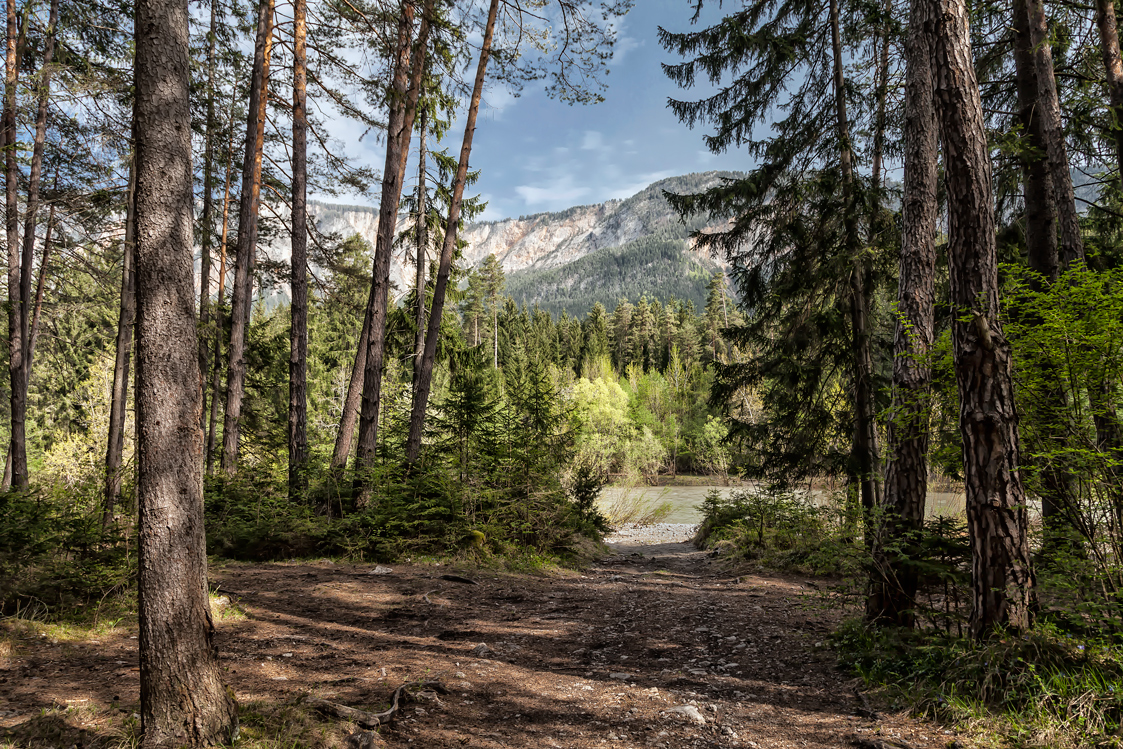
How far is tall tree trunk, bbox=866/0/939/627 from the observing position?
3.82m

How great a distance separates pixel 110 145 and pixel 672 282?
557ft

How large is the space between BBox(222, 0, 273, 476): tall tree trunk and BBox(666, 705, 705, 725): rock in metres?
8.93

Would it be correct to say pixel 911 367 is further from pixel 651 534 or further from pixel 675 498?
pixel 675 498

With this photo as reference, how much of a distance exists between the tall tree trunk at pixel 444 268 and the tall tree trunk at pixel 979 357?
23.9ft

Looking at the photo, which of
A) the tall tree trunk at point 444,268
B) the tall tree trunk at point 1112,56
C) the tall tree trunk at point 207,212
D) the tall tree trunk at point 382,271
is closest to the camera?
the tall tree trunk at point 1112,56

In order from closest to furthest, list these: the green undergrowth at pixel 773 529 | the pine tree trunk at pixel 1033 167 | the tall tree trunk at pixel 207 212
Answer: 1. the pine tree trunk at pixel 1033 167
2. the green undergrowth at pixel 773 529
3. the tall tree trunk at pixel 207 212

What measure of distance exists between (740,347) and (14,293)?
523 inches

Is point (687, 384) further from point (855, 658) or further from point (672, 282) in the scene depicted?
point (672, 282)

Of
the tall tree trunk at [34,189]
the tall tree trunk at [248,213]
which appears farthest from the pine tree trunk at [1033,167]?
the tall tree trunk at [34,189]

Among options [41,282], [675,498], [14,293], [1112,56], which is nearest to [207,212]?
[41,282]

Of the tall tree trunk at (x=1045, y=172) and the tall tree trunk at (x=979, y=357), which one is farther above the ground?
the tall tree trunk at (x=1045, y=172)

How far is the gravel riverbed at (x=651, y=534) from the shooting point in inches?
583

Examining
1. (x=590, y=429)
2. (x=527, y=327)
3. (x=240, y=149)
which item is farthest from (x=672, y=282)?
(x=240, y=149)

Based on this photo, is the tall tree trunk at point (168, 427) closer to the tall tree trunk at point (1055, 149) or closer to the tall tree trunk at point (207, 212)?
the tall tree trunk at point (1055, 149)
